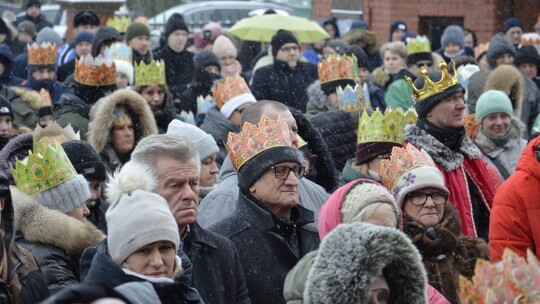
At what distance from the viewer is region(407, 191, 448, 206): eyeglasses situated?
6.60 meters

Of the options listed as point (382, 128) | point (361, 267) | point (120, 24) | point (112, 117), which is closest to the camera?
point (361, 267)

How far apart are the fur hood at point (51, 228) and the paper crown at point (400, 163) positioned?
171cm

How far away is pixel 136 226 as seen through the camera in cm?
499

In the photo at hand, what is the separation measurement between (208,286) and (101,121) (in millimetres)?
3041

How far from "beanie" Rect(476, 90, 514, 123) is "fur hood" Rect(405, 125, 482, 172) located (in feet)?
6.09

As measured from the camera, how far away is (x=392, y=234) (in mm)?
4461

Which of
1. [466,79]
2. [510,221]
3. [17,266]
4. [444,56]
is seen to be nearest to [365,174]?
[510,221]

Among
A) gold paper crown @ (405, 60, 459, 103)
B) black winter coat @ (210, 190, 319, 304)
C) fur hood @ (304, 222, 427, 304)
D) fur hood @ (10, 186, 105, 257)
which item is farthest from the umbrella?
fur hood @ (304, 222, 427, 304)

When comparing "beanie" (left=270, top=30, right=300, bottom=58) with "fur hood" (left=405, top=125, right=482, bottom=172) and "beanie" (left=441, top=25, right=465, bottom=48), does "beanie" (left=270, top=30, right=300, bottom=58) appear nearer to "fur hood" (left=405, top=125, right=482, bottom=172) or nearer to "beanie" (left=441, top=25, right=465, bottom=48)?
"beanie" (left=441, top=25, right=465, bottom=48)

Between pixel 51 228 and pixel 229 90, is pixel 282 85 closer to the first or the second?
pixel 229 90

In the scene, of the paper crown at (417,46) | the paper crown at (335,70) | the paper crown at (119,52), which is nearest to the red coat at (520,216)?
the paper crown at (335,70)

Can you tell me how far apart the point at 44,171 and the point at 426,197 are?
2.00 m

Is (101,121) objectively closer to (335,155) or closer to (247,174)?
(335,155)

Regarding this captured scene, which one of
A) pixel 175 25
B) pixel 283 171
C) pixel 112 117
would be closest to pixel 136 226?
pixel 283 171
